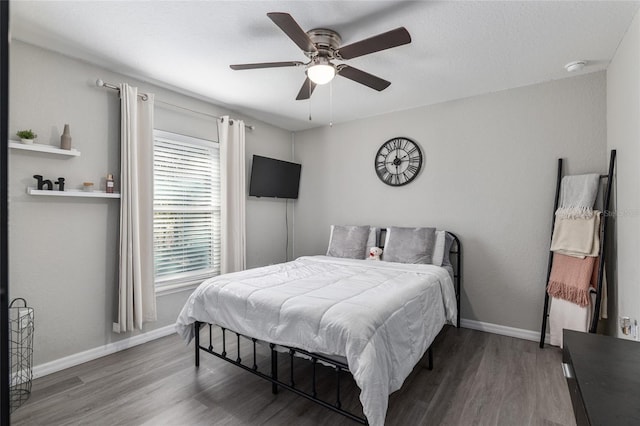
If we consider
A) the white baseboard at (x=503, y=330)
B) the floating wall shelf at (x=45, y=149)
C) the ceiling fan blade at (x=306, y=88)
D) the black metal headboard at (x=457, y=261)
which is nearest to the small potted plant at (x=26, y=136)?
the floating wall shelf at (x=45, y=149)

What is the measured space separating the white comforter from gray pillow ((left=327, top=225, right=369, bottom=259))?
79 cm

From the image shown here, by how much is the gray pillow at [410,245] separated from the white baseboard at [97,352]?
8.36ft

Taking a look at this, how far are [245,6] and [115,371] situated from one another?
114 inches

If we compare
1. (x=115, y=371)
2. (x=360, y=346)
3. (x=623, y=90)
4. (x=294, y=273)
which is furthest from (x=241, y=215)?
(x=623, y=90)

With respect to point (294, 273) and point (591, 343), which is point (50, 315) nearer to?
point (294, 273)

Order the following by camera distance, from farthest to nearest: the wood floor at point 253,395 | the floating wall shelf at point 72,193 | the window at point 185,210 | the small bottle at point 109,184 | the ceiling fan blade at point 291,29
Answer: the window at point 185,210
the small bottle at point 109,184
the floating wall shelf at point 72,193
the wood floor at point 253,395
the ceiling fan blade at point 291,29

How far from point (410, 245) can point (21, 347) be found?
11.4 feet

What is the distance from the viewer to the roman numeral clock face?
12.8 ft

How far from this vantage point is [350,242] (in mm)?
3941

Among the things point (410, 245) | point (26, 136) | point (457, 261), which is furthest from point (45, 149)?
point (457, 261)

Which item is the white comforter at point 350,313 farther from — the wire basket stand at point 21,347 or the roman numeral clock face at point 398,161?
the roman numeral clock face at point 398,161

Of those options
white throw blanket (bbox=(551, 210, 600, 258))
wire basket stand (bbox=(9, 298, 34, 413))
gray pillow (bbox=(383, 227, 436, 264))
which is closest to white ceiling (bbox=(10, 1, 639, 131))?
white throw blanket (bbox=(551, 210, 600, 258))

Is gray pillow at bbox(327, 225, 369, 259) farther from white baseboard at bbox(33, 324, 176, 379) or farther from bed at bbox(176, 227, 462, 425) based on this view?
white baseboard at bbox(33, 324, 176, 379)

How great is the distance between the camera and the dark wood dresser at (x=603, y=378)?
2.62 ft
